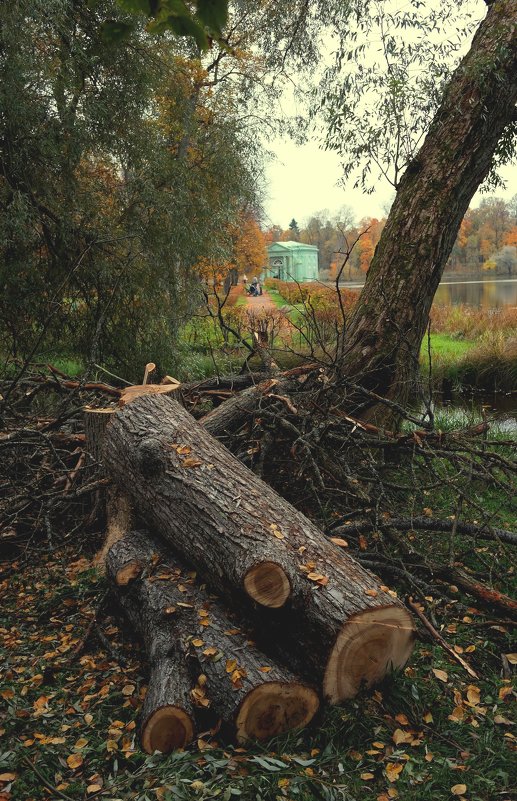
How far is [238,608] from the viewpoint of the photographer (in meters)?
3.04

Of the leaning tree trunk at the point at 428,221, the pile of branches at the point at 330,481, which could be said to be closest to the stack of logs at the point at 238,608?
the pile of branches at the point at 330,481

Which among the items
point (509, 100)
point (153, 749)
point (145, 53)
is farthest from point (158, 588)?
point (145, 53)

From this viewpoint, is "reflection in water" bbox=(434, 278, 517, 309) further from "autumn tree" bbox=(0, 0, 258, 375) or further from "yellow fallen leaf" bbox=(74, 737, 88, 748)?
"yellow fallen leaf" bbox=(74, 737, 88, 748)

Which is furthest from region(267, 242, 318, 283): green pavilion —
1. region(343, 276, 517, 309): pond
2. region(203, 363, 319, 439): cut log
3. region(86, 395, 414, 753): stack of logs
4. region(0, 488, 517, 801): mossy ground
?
region(0, 488, 517, 801): mossy ground

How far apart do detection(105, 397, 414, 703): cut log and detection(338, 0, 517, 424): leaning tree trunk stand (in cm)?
264

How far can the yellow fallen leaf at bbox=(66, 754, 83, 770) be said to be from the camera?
2553 mm

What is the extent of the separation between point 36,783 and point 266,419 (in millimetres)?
2873

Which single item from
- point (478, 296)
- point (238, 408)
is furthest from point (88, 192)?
point (478, 296)

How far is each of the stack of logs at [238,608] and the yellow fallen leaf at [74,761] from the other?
27 cm

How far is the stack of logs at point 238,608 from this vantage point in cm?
265

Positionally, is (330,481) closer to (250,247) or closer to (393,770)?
(393,770)

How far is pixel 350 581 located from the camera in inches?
115

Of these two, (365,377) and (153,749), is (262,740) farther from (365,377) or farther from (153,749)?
(365,377)

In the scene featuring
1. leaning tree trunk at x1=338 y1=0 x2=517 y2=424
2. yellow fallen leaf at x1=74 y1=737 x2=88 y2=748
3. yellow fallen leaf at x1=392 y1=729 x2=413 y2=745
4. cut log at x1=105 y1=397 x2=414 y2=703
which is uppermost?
leaning tree trunk at x1=338 y1=0 x2=517 y2=424
